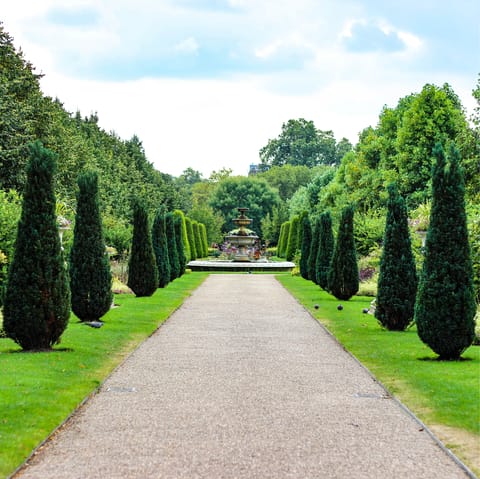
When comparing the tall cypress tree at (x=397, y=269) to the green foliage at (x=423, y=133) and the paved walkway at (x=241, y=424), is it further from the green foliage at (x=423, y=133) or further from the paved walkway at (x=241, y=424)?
the green foliage at (x=423, y=133)

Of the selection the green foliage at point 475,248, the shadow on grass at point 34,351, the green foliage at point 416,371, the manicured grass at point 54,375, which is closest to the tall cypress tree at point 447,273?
the green foliage at point 416,371

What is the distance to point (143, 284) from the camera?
2450 cm

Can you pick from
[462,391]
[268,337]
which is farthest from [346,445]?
[268,337]

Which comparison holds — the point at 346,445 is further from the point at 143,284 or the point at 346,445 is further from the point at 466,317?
the point at 143,284

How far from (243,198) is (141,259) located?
6397cm

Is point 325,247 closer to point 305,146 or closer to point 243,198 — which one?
point 243,198

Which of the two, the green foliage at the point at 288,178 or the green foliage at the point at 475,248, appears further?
the green foliage at the point at 288,178

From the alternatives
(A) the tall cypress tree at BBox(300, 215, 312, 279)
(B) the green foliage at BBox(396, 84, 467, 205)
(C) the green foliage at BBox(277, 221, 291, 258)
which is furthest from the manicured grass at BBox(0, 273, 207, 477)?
(C) the green foliage at BBox(277, 221, 291, 258)

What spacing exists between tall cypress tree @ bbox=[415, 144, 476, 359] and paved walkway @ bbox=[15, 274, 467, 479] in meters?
1.44

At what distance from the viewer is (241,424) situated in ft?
25.3

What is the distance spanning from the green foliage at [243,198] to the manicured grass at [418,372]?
224 feet

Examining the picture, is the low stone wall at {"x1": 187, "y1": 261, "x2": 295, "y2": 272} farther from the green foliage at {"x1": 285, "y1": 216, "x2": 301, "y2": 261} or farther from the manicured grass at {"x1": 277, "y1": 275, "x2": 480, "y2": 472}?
the manicured grass at {"x1": 277, "y1": 275, "x2": 480, "y2": 472}

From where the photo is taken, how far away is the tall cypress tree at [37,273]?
1236cm

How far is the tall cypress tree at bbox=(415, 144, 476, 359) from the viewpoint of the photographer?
11.4m
